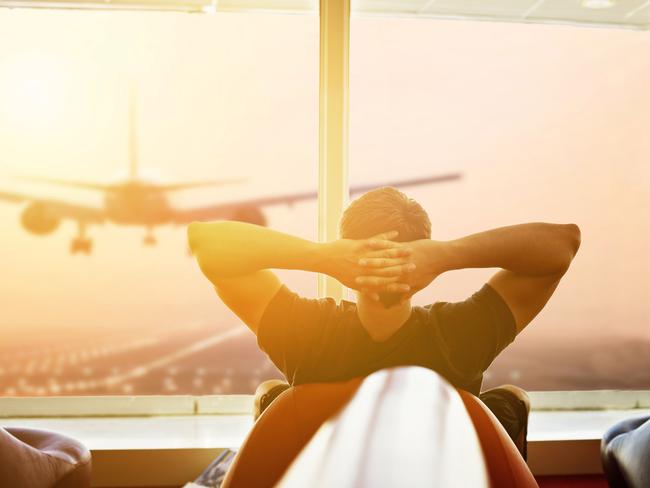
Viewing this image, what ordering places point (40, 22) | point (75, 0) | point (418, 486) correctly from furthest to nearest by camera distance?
point (40, 22) → point (75, 0) → point (418, 486)

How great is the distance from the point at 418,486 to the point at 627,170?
2.40 meters

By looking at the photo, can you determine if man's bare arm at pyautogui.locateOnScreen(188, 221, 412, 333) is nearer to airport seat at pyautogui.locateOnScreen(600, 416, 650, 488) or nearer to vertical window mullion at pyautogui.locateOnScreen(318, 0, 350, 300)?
airport seat at pyautogui.locateOnScreen(600, 416, 650, 488)

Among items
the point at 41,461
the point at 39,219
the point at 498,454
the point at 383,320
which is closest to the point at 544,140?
the point at 383,320

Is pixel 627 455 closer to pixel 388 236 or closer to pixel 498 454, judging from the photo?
pixel 498 454

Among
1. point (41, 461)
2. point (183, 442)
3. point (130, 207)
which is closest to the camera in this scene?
point (41, 461)

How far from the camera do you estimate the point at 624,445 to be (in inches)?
60.0

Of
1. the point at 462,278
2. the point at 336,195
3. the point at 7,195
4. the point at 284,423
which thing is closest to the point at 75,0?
the point at 336,195

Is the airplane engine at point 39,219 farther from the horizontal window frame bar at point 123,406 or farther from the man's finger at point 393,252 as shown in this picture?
the man's finger at point 393,252

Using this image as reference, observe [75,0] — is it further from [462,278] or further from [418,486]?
[418,486]

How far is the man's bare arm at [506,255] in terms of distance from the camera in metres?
1.17

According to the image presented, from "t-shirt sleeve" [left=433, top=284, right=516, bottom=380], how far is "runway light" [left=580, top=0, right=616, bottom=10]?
1.96m

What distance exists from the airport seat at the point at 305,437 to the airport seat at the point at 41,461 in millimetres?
598

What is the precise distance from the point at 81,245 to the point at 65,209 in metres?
0.74

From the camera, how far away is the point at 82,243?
3879 mm
